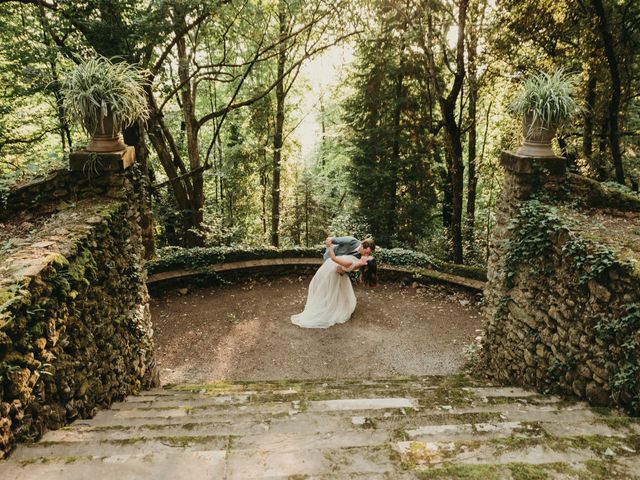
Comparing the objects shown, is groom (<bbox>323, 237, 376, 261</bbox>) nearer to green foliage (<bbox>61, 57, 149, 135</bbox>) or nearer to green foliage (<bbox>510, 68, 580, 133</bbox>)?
green foliage (<bbox>510, 68, 580, 133</bbox>)

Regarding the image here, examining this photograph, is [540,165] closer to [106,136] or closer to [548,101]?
[548,101]

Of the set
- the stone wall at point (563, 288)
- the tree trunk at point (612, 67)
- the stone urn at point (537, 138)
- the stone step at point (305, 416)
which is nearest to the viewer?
the stone step at point (305, 416)

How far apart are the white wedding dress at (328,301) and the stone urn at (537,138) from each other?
3516mm

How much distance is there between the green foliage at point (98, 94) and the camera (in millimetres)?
4000

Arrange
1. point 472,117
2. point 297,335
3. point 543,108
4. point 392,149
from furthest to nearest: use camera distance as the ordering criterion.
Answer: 1. point 392,149
2. point 472,117
3. point 297,335
4. point 543,108

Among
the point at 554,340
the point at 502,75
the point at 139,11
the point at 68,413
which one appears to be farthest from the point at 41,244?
the point at 502,75

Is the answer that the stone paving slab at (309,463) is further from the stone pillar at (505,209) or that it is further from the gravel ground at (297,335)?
the gravel ground at (297,335)

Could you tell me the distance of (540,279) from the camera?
4254 mm

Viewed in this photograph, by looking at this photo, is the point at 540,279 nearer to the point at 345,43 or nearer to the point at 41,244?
the point at 41,244

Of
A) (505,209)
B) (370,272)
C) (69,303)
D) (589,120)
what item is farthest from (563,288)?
(589,120)

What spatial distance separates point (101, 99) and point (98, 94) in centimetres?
5

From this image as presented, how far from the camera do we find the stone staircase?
202 cm

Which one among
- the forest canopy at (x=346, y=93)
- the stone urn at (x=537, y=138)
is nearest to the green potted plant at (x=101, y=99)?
the forest canopy at (x=346, y=93)

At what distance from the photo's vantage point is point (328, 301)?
7520mm
